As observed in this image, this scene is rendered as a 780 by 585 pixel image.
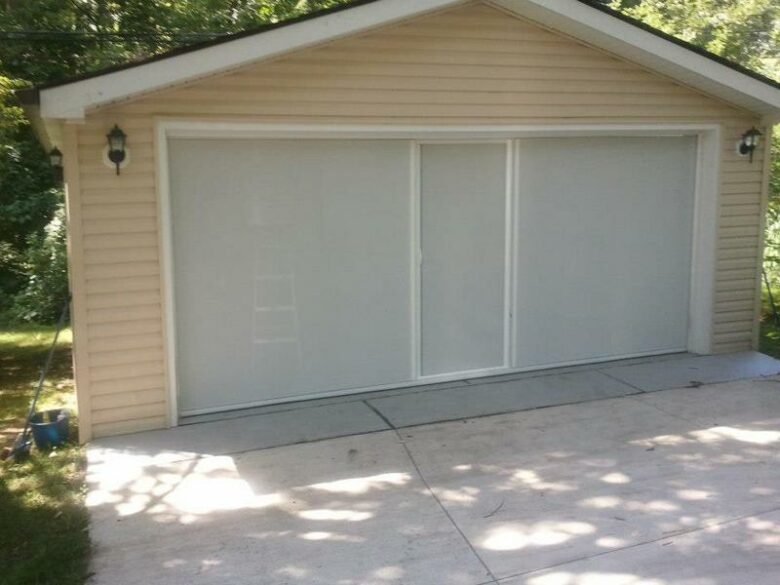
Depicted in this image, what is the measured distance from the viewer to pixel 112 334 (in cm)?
572

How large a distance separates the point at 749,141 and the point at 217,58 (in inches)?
196

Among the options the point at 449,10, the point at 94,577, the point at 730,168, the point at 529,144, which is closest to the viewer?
the point at 94,577

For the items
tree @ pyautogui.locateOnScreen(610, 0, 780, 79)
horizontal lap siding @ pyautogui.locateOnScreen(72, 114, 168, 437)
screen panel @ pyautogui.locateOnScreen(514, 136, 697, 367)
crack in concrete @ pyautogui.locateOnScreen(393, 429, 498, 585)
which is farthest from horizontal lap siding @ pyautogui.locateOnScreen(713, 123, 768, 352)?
tree @ pyautogui.locateOnScreen(610, 0, 780, 79)

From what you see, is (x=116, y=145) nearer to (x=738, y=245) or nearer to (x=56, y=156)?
(x=56, y=156)

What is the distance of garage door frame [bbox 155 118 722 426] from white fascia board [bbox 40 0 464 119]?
1.38 feet

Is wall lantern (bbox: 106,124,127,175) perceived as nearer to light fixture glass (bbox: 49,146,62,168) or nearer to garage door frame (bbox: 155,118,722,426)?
garage door frame (bbox: 155,118,722,426)

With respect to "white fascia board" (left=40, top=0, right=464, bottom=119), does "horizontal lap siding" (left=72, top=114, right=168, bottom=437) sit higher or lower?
lower

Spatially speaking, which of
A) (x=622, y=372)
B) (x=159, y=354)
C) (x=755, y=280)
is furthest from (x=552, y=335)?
(x=159, y=354)

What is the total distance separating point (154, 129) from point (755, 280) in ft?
19.0

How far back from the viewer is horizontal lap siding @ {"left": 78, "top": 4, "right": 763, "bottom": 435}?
5656 mm

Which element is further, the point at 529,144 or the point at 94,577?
the point at 529,144

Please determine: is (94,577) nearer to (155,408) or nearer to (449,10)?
(155,408)

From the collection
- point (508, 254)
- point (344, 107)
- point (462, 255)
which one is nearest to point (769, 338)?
point (508, 254)

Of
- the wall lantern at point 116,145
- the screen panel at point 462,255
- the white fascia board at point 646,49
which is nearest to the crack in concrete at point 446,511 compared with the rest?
the screen panel at point 462,255
